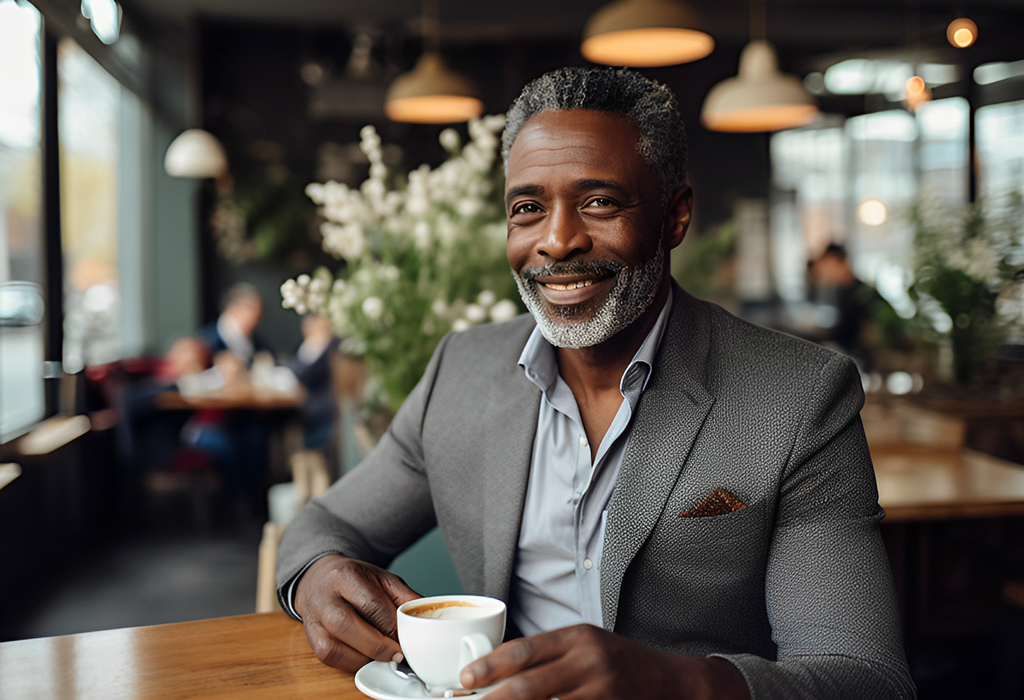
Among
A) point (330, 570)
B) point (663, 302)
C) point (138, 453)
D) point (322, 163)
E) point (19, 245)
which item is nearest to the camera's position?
point (330, 570)

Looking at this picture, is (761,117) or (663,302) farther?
(761,117)

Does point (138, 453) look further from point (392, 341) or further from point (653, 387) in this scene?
point (653, 387)

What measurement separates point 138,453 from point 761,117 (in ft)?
14.7

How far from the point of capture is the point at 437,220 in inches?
104

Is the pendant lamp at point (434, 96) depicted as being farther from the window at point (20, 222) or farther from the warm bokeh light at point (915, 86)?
the warm bokeh light at point (915, 86)

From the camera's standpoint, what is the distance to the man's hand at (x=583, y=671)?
864mm

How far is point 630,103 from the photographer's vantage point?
133cm

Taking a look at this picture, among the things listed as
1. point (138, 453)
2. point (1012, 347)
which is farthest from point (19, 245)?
point (1012, 347)

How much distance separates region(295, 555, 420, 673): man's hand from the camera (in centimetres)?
112

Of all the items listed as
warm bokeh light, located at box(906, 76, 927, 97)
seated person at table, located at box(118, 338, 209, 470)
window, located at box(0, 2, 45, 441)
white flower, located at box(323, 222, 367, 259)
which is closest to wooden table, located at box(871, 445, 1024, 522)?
white flower, located at box(323, 222, 367, 259)

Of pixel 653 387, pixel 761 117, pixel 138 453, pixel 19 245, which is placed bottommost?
pixel 138 453

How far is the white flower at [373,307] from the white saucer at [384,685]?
1482mm

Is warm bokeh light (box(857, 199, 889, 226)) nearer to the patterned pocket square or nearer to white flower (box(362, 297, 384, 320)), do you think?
white flower (box(362, 297, 384, 320))

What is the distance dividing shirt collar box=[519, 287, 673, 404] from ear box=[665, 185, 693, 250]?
0.28 ft
